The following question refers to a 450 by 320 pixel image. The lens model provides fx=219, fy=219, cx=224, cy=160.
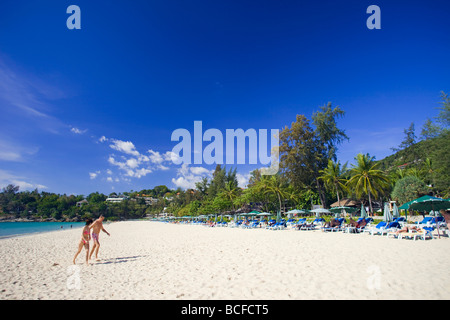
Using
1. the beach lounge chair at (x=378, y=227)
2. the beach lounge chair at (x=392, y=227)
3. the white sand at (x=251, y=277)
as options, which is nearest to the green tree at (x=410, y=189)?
the beach lounge chair at (x=378, y=227)

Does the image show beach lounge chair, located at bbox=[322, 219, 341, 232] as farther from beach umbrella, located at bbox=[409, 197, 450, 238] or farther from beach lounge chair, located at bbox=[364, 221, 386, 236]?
beach umbrella, located at bbox=[409, 197, 450, 238]

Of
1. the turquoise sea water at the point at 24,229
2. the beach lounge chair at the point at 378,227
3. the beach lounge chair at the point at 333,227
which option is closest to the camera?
the beach lounge chair at the point at 378,227

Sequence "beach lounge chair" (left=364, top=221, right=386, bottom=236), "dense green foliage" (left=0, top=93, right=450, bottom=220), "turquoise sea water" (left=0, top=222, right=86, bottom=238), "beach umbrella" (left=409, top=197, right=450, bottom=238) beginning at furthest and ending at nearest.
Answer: "turquoise sea water" (left=0, top=222, right=86, bottom=238)
"dense green foliage" (left=0, top=93, right=450, bottom=220)
"beach lounge chair" (left=364, top=221, right=386, bottom=236)
"beach umbrella" (left=409, top=197, right=450, bottom=238)

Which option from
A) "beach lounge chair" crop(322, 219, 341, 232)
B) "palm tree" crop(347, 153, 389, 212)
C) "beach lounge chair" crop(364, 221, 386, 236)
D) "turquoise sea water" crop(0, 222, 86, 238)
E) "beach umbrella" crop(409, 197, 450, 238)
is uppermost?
"palm tree" crop(347, 153, 389, 212)

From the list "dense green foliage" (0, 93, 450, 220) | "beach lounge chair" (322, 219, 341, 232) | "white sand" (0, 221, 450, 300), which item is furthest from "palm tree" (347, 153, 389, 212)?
"white sand" (0, 221, 450, 300)

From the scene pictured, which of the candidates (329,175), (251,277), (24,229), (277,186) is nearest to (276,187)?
(277,186)

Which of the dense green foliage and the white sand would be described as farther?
the dense green foliage

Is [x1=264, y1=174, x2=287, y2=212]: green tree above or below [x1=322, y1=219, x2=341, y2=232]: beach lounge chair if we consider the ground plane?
above

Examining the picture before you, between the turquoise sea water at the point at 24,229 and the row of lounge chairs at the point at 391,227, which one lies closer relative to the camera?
the row of lounge chairs at the point at 391,227

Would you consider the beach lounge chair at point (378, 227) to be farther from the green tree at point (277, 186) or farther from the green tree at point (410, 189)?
the green tree at point (277, 186)

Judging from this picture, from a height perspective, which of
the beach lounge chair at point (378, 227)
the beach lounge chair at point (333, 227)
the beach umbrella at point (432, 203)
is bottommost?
the beach lounge chair at point (333, 227)
